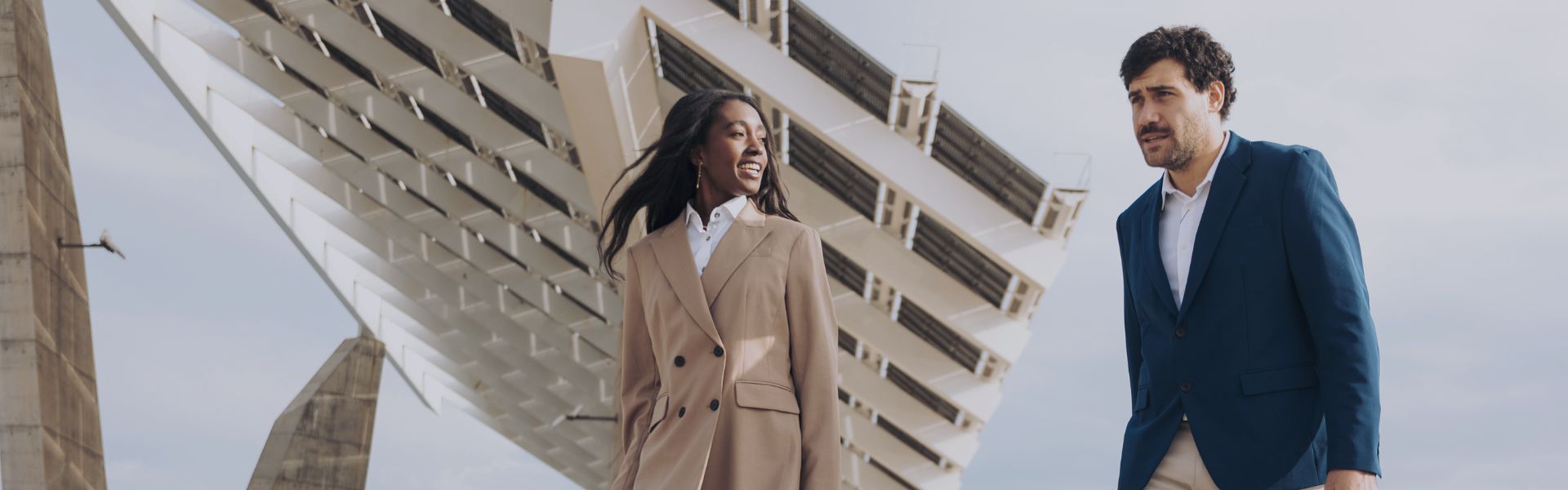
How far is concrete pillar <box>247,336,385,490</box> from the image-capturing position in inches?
784

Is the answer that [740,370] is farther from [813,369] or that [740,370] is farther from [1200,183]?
[1200,183]

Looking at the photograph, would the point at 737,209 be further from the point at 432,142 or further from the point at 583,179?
the point at 432,142

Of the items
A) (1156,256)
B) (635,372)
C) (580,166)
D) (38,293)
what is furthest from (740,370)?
(580,166)

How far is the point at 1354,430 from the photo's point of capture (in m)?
2.98

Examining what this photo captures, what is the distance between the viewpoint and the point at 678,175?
3.85 metres

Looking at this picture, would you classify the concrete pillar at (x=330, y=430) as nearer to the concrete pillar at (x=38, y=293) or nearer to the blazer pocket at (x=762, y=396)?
the concrete pillar at (x=38, y=293)

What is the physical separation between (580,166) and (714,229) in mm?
14085

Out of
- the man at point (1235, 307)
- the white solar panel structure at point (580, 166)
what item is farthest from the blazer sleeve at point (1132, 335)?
the white solar panel structure at point (580, 166)

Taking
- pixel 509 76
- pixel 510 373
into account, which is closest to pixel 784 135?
pixel 509 76

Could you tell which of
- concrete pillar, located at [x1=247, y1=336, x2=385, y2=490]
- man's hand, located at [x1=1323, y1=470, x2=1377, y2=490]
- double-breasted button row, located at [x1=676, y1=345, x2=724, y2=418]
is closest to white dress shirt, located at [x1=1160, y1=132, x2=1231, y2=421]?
man's hand, located at [x1=1323, y1=470, x2=1377, y2=490]

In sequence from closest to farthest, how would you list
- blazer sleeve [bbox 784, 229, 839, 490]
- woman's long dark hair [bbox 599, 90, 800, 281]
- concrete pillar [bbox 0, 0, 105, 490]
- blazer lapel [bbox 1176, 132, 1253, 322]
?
blazer lapel [bbox 1176, 132, 1253, 322]
blazer sleeve [bbox 784, 229, 839, 490]
woman's long dark hair [bbox 599, 90, 800, 281]
concrete pillar [bbox 0, 0, 105, 490]

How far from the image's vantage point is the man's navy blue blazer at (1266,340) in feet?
10.0

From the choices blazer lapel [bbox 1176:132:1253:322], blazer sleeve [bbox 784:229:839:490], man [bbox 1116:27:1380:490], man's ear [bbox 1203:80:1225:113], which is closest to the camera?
man [bbox 1116:27:1380:490]

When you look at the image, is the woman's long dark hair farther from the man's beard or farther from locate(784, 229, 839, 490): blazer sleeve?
the man's beard
